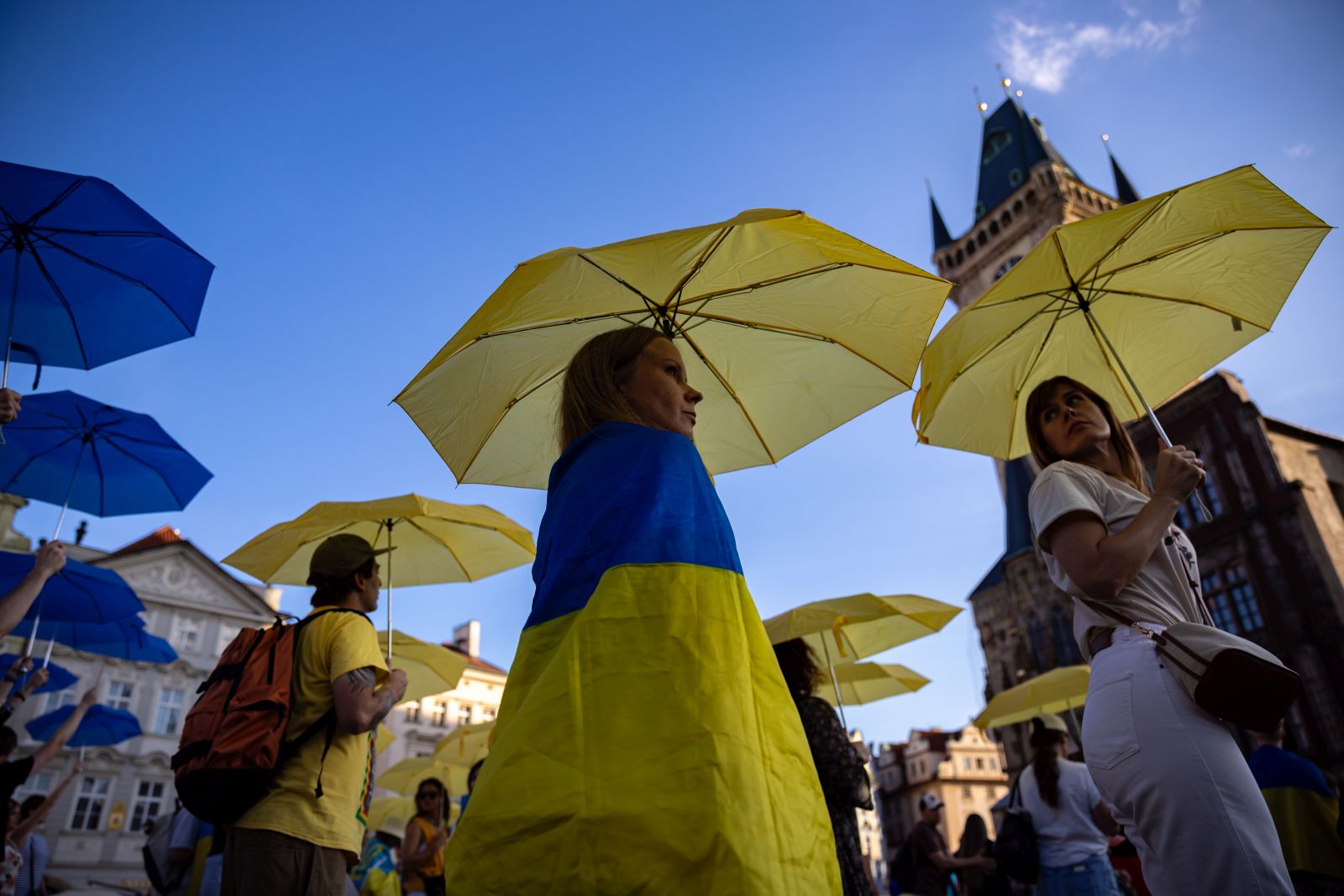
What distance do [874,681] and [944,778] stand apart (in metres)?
68.2

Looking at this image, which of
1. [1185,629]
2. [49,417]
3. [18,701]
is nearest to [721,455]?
[1185,629]

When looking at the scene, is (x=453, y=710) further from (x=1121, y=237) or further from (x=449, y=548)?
(x=1121, y=237)

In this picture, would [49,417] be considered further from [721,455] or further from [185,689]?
[185,689]

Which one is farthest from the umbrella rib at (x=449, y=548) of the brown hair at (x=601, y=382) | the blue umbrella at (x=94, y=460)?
the brown hair at (x=601, y=382)

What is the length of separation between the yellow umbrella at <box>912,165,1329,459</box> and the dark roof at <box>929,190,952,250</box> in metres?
60.4

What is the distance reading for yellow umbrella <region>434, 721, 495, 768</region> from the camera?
12578 millimetres

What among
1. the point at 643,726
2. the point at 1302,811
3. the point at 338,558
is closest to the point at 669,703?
the point at 643,726

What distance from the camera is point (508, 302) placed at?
3205 millimetres

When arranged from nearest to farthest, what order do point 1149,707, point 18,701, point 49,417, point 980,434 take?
point 1149,707
point 980,434
point 18,701
point 49,417

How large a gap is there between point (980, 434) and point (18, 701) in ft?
22.3

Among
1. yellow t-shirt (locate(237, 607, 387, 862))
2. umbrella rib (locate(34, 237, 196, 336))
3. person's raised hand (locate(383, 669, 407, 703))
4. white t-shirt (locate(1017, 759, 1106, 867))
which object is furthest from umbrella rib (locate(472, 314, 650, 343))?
white t-shirt (locate(1017, 759, 1106, 867))

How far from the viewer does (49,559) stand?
4.11 meters

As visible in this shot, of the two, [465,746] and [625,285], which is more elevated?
[625,285]

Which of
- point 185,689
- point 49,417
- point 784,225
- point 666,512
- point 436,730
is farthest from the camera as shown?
point 436,730
